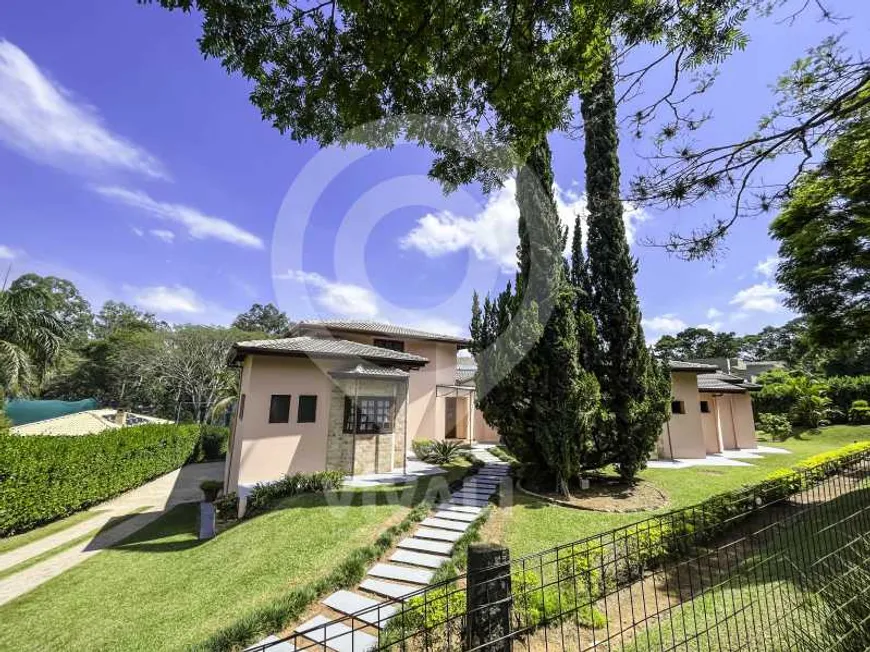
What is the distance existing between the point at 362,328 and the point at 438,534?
498 inches

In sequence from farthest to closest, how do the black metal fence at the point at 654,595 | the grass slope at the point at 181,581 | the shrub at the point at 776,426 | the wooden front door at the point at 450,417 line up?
the shrub at the point at 776,426 → the wooden front door at the point at 450,417 → the grass slope at the point at 181,581 → the black metal fence at the point at 654,595

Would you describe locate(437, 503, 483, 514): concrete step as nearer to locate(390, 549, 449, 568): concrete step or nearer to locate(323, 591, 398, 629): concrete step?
locate(390, 549, 449, 568): concrete step

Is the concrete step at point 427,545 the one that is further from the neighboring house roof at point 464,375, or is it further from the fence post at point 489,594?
the neighboring house roof at point 464,375

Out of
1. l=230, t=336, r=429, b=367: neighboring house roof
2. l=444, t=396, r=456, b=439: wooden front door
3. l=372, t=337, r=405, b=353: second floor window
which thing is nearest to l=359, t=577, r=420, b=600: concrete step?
l=230, t=336, r=429, b=367: neighboring house roof

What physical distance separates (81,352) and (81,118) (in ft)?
143

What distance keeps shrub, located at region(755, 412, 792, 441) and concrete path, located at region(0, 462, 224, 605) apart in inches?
1273

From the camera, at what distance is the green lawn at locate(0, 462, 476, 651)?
5.20m

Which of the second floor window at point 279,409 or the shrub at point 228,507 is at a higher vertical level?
the second floor window at point 279,409

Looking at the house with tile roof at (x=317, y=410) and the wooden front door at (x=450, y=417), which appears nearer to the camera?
the house with tile roof at (x=317, y=410)

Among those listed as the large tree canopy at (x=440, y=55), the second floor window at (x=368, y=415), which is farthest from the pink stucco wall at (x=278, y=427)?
the large tree canopy at (x=440, y=55)

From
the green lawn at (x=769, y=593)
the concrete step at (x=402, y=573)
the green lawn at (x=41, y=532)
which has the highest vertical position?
the green lawn at (x=769, y=593)

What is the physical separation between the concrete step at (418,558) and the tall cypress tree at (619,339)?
21.8 ft

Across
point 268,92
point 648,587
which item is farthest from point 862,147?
point 268,92

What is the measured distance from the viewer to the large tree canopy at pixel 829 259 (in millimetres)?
7628
